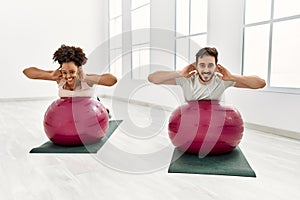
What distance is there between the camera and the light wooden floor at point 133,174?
1517 mm

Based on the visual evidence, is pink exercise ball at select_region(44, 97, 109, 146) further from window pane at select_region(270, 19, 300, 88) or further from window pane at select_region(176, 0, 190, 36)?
window pane at select_region(176, 0, 190, 36)

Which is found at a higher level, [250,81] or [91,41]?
[91,41]

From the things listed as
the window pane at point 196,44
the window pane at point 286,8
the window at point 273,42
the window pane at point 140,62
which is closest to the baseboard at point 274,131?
the window at point 273,42

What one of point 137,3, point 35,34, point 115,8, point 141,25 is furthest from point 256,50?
point 35,34

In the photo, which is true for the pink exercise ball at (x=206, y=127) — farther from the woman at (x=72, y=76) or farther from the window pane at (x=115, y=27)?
the window pane at (x=115, y=27)

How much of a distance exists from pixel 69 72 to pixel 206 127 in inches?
46.7

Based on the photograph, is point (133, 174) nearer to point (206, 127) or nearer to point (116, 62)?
point (206, 127)

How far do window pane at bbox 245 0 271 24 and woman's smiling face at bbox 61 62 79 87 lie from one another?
2.03m

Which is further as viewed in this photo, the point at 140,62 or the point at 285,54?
the point at 140,62

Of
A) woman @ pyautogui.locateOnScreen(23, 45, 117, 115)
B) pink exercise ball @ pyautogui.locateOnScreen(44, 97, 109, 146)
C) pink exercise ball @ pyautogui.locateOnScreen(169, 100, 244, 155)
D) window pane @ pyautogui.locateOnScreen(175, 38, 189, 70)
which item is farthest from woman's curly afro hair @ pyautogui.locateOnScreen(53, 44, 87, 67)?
window pane @ pyautogui.locateOnScreen(175, 38, 189, 70)

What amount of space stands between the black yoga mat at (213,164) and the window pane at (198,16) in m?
2.35

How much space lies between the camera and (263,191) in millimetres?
1537

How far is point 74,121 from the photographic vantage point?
7.22 feet

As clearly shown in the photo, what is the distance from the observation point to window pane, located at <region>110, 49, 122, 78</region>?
6473mm
